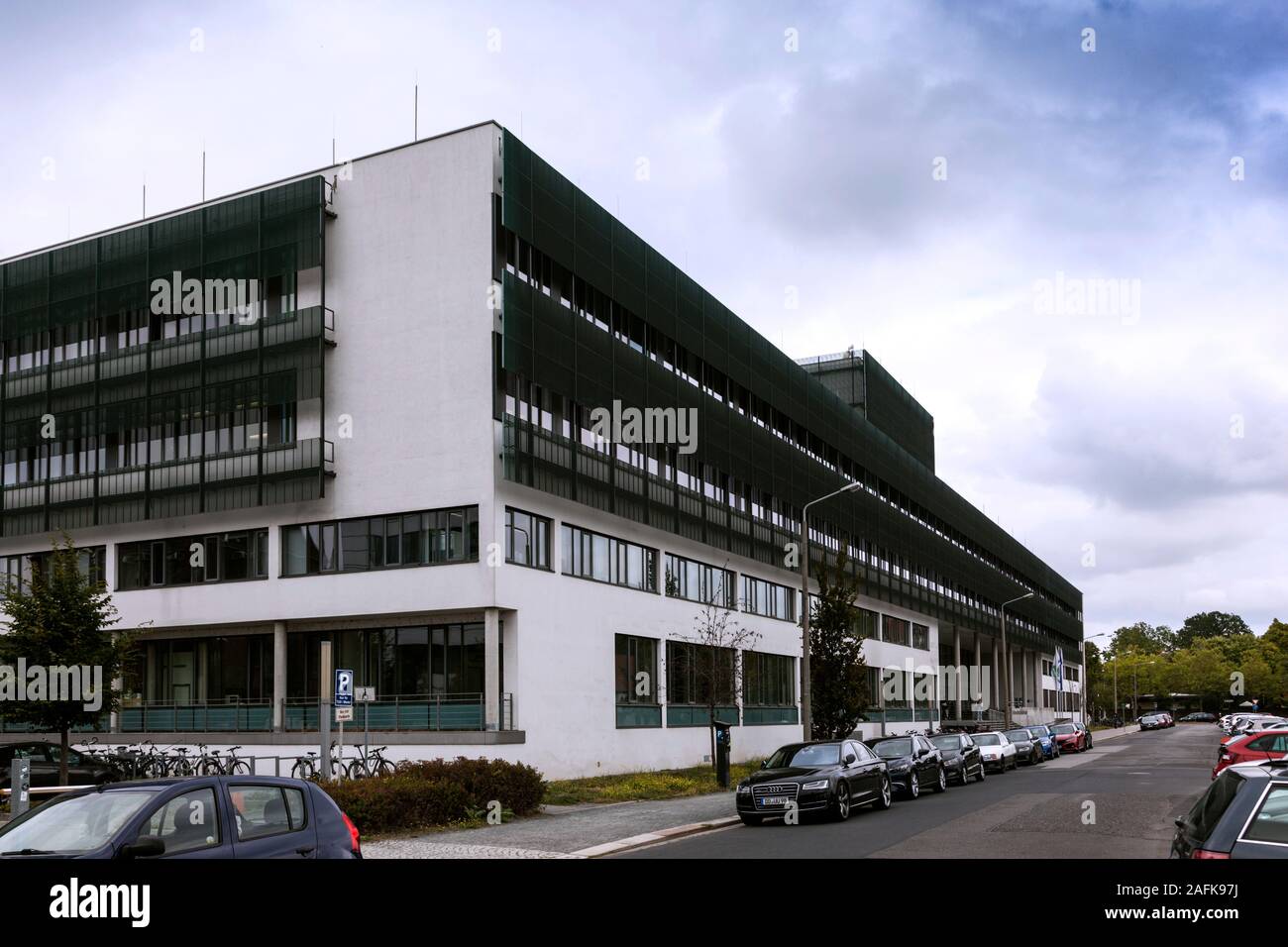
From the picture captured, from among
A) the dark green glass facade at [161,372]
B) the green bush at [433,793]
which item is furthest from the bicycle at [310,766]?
the dark green glass facade at [161,372]

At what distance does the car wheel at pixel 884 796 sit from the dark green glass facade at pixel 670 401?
13211mm

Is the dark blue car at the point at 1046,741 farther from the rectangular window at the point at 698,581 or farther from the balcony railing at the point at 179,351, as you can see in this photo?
the balcony railing at the point at 179,351

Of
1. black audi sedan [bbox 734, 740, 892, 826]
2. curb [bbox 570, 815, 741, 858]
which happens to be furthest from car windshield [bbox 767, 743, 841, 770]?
curb [bbox 570, 815, 741, 858]

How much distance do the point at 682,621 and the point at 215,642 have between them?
50.6 ft

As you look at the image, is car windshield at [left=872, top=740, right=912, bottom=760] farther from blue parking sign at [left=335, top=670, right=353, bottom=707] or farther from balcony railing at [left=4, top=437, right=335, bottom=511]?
balcony railing at [left=4, top=437, right=335, bottom=511]

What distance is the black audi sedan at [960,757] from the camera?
3512 cm

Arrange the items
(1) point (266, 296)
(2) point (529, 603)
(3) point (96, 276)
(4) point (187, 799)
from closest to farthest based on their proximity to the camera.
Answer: (4) point (187, 799)
(2) point (529, 603)
(1) point (266, 296)
(3) point (96, 276)

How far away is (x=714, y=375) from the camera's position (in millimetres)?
49125

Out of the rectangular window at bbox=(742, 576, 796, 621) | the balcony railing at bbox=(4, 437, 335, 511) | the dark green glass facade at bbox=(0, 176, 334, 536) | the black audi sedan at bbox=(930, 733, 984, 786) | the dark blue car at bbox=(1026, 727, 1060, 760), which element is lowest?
the dark blue car at bbox=(1026, 727, 1060, 760)

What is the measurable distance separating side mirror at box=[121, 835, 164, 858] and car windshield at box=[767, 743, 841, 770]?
56.9 ft

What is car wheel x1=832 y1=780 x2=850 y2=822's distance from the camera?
2345cm

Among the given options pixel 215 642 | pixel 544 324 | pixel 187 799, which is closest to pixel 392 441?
pixel 544 324
